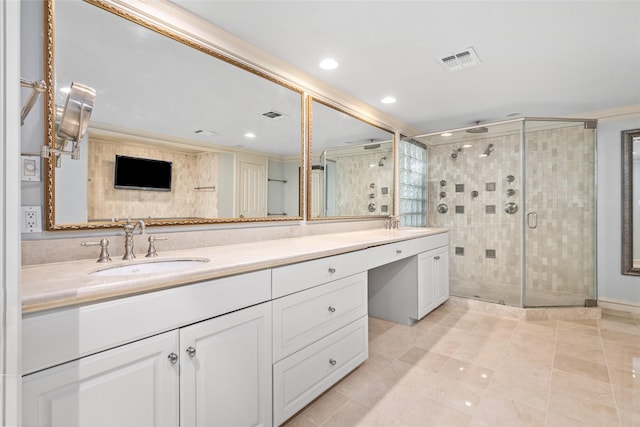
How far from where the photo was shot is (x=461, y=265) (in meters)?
4.16

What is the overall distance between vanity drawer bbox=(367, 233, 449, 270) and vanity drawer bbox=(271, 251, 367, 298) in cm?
14

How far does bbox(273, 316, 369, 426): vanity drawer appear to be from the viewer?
59.3 inches

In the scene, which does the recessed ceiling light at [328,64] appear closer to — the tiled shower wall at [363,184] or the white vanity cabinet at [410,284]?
the tiled shower wall at [363,184]

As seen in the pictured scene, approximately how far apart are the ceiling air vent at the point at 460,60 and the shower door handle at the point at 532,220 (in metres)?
2.03

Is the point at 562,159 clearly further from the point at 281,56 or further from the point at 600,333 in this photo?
the point at 281,56

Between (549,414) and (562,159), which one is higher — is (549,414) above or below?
below

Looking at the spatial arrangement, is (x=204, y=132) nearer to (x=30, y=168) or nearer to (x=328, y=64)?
(x=30, y=168)

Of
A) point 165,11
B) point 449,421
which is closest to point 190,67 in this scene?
point 165,11

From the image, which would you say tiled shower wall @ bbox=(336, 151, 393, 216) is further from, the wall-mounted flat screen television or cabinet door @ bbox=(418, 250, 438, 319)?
the wall-mounted flat screen television

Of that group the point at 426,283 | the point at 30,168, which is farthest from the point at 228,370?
the point at 426,283

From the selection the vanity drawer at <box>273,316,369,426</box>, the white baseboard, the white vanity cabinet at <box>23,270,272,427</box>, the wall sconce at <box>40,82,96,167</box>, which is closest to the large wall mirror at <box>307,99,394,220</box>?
the vanity drawer at <box>273,316,369,426</box>

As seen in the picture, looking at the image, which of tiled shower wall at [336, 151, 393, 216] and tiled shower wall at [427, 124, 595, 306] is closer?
tiled shower wall at [336, 151, 393, 216]

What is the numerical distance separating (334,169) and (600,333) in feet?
9.18

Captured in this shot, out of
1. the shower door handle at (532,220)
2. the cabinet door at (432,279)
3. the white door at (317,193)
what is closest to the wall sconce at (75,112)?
the white door at (317,193)
